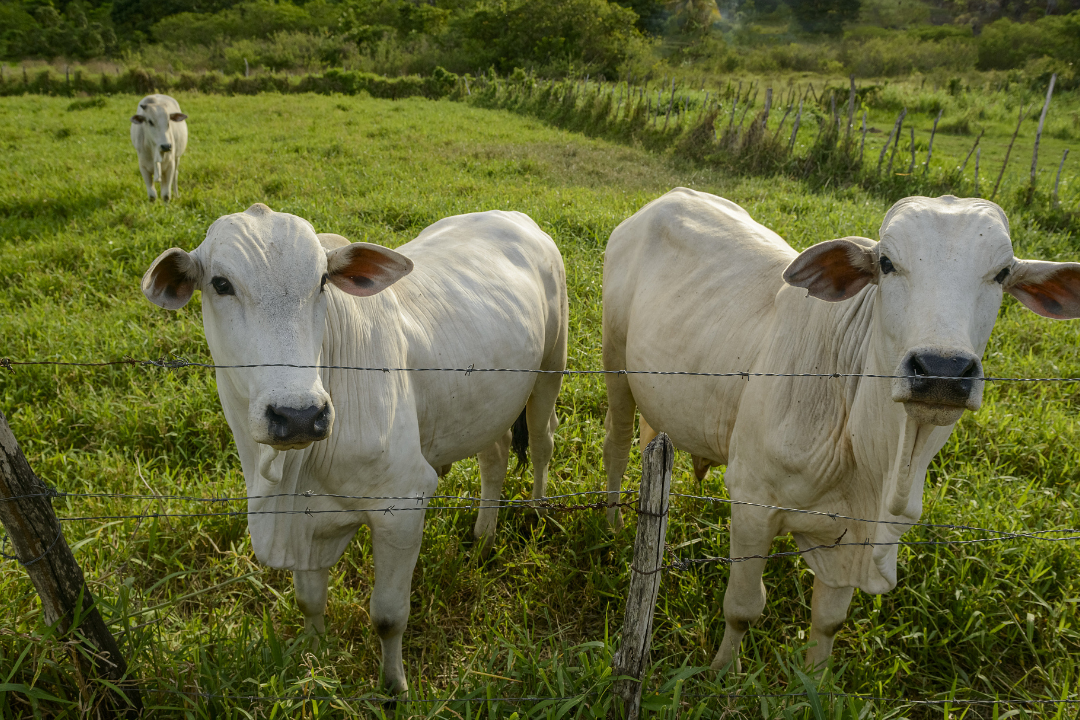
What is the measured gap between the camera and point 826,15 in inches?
1932

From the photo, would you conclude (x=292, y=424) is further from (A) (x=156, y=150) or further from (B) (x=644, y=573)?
(A) (x=156, y=150)

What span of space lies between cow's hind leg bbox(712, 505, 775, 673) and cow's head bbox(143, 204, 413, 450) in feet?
4.81

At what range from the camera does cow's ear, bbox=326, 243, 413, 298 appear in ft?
6.93

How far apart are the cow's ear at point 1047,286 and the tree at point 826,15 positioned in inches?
2147

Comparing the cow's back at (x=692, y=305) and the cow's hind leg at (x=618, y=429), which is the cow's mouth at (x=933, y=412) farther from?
the cow's hind leg at (x=618, y=429)

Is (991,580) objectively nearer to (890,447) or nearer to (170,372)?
(890,447)

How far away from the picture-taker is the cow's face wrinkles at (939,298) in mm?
1614

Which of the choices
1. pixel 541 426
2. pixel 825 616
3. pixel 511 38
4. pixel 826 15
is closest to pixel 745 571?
pixel 825 616

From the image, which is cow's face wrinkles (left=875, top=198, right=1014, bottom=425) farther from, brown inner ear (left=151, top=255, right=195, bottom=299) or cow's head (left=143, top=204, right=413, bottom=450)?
brown inner ear (left=151, top=255, right=195, bottom=299)

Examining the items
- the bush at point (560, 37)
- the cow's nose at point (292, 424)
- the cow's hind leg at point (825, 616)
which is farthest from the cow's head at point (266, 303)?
the bush at point (560, 37)

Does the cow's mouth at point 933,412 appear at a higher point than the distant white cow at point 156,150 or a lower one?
higher

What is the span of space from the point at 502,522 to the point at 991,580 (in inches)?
84.7

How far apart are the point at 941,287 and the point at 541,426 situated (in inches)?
84.1

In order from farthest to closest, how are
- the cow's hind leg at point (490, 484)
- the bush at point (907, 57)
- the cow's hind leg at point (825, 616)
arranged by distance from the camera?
the bush at point (907, 57), the cow's hind leg at point (490, 484), the cow's hind leg at point (825, 616)
